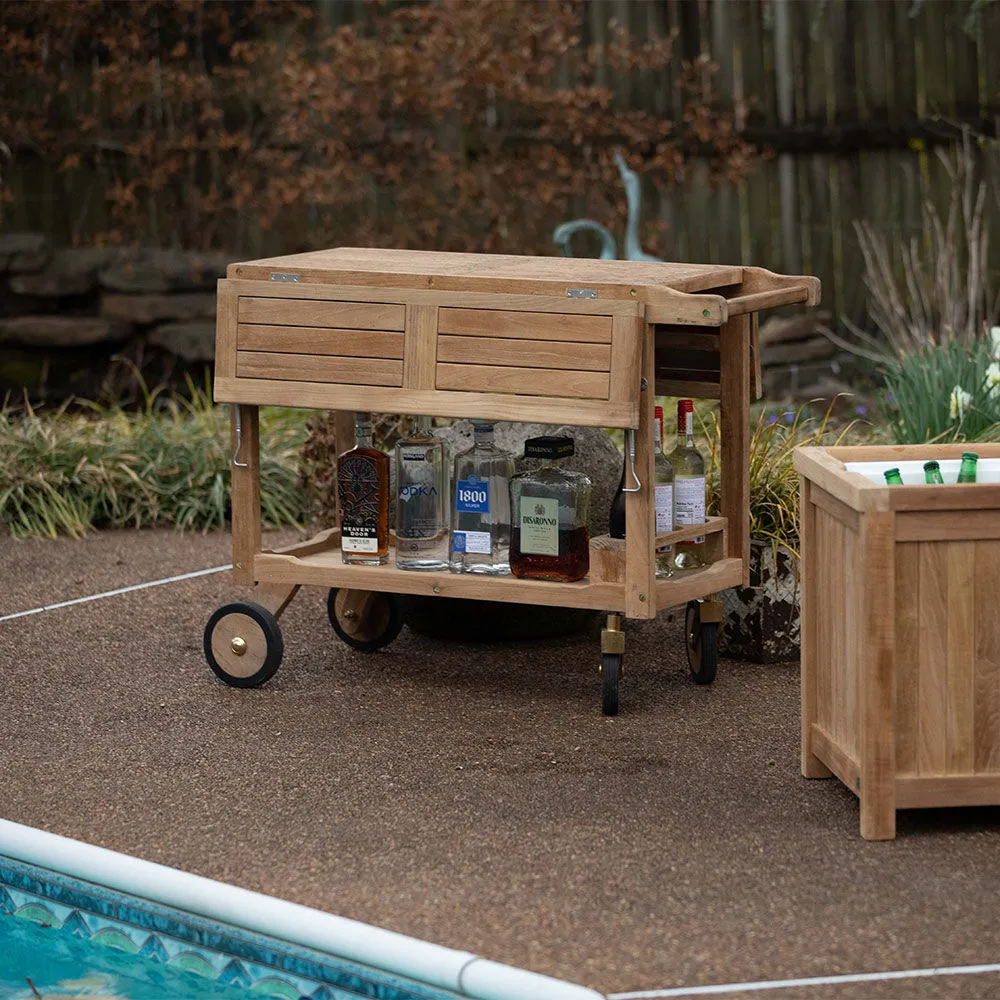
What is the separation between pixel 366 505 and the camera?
4289 millimetres

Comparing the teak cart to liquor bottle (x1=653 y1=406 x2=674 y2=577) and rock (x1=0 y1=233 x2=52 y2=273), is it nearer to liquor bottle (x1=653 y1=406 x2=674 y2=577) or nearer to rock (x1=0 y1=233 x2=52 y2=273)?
liquor bottle (x1=653 y1=406 x2=674 y2=577)

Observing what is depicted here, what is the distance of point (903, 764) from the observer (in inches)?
127

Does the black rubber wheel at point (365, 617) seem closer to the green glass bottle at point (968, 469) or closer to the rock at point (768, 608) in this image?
the rock at point (768, 608)

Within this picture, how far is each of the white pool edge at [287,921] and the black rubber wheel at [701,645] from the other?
1731 millimetres

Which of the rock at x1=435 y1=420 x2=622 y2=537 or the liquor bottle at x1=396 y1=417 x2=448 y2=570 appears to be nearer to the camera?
the liquor bottle at x1=396 y1=417 x2=448 y2=570

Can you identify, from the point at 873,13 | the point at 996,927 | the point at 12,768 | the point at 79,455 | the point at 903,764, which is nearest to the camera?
the point at 996,927

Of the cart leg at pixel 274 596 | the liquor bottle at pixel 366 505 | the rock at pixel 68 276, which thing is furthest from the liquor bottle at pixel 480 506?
the rock at pixel 68 276

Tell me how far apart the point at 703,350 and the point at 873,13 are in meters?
4.59

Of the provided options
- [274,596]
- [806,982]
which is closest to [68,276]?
[274,596]

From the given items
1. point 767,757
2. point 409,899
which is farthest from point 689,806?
point 409,899

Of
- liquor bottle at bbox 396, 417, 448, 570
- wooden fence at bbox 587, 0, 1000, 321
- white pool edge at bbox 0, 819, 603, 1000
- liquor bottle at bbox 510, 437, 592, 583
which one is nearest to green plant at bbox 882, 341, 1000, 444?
liquor bottle at bbox 510, 437, 592, 583

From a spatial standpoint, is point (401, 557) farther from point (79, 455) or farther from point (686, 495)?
point (79, 455)

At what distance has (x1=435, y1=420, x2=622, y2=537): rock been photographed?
15.7ft

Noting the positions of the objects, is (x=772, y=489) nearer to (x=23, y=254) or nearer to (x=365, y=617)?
(x=365, y=617)
